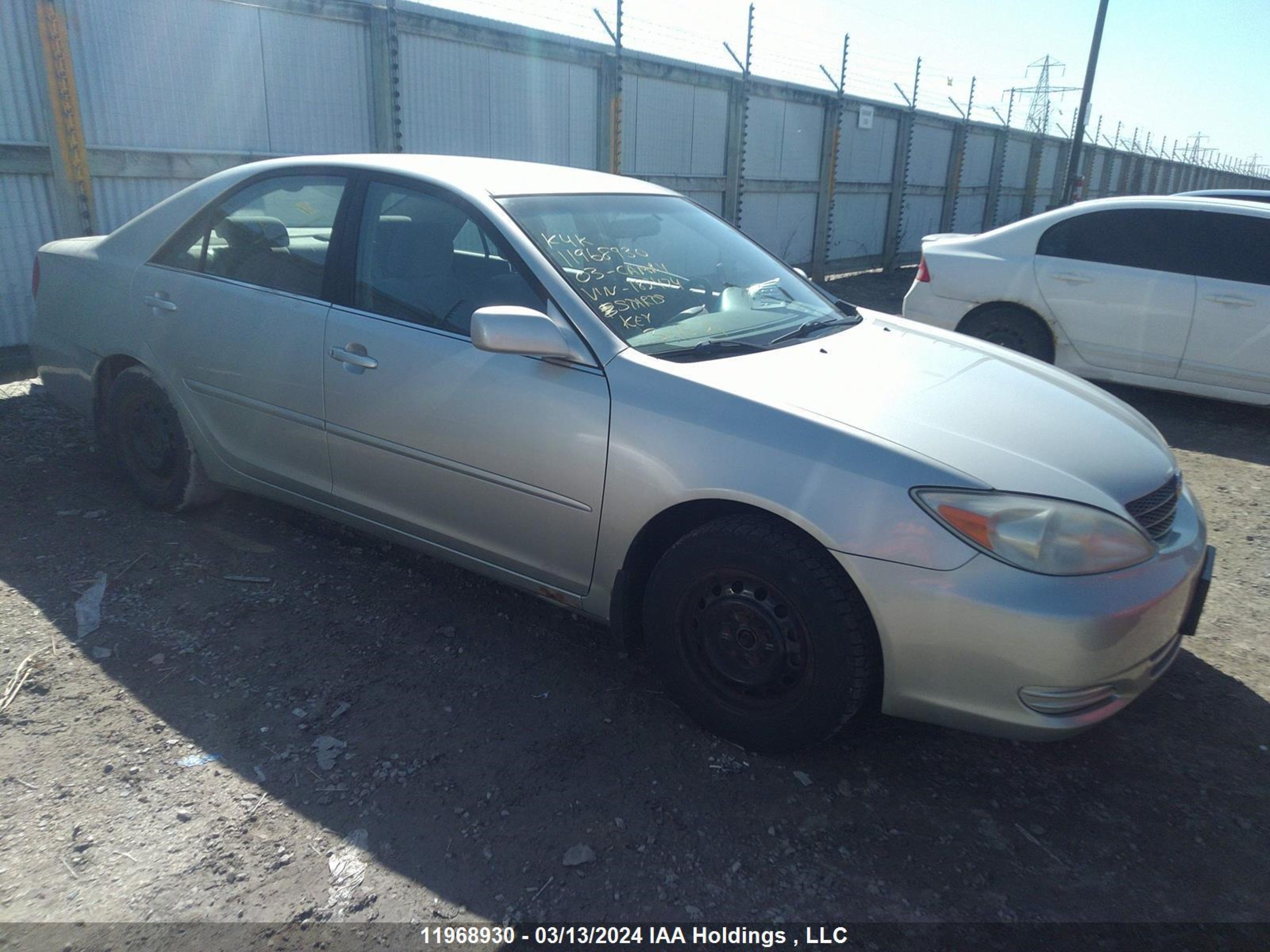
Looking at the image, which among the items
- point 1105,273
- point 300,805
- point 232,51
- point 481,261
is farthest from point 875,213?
point 300,805

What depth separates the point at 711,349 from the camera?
2900 millimetres

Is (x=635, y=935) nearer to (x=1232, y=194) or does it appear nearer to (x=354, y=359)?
(x=354, y=359)

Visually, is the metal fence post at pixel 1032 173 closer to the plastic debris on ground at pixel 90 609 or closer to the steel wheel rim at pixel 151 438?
the steel wheel rim at pixel 151 438

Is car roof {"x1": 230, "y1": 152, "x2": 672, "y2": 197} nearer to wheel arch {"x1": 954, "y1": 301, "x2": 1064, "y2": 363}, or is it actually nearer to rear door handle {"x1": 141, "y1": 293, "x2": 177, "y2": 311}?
rear door handle {"x1": 141, "y1": 293, "x2": 177, "y2": 311}

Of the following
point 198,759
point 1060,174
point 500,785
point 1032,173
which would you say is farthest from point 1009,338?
point 1060,174

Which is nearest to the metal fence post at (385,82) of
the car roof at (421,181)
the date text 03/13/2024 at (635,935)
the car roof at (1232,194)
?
the car roof at (421,181)

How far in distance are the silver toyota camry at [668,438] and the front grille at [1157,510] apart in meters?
0.02

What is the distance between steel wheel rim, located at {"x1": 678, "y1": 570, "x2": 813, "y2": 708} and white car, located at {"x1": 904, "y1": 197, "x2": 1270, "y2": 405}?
4.43 m

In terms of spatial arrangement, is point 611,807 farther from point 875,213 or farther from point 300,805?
point 875,213

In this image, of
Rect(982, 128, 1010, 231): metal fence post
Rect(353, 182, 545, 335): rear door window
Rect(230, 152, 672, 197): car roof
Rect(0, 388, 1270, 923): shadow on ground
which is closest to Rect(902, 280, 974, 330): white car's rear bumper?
Rect(230, 152, 672, 197): car roof

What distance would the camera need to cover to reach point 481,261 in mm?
3064

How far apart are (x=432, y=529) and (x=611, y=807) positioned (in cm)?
121

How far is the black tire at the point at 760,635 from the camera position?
242 centimetres

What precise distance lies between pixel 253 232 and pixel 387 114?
579 cm
